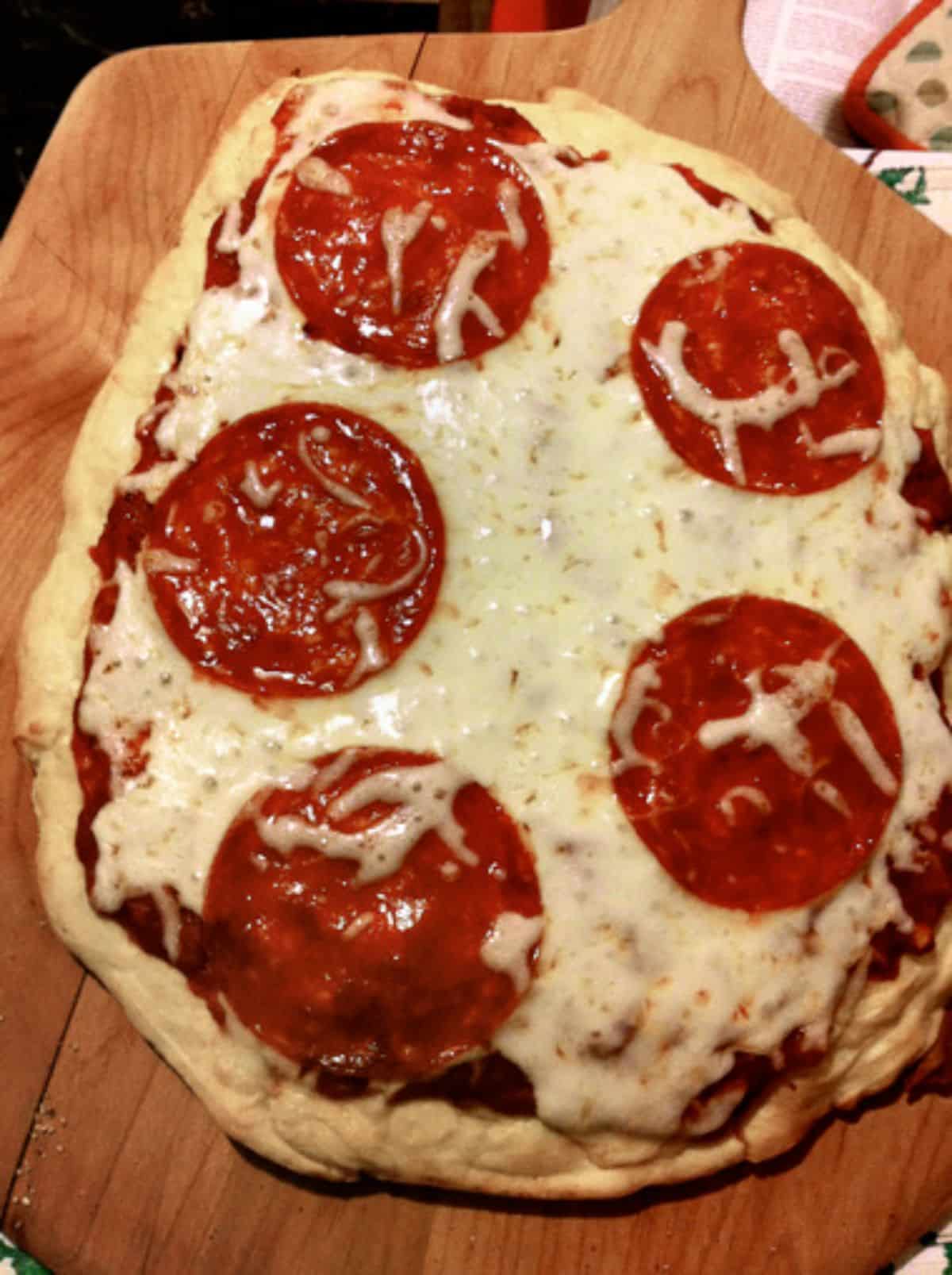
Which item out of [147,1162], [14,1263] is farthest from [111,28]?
[14,1263]

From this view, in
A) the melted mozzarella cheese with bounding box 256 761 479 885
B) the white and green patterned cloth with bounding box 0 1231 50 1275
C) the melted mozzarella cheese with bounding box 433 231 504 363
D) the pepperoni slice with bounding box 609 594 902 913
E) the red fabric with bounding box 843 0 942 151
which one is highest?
the red fabric with bounding box 843 0 942 151

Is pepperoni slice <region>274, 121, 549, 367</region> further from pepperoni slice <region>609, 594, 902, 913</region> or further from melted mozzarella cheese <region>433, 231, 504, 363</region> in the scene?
pepperoni slice <region>609, 594, 902, 913</region>

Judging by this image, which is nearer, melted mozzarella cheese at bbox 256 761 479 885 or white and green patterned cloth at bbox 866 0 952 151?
melted mozzarella cheese at bbox 256 761 479 885

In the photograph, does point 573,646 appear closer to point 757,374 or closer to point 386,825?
point 386,825

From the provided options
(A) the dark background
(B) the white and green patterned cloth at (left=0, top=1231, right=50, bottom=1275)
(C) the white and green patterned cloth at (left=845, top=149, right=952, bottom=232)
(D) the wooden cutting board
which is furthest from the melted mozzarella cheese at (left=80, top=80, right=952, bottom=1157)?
(A) the dark background

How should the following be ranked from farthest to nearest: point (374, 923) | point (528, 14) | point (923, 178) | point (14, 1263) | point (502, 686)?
point (528, 14), point (923, 178), point (14, 1263), point (502, 686), point (374, 923)

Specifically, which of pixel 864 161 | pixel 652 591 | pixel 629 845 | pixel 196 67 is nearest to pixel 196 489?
pixel 652 591

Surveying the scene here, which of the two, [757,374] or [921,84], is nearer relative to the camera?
[757,374]

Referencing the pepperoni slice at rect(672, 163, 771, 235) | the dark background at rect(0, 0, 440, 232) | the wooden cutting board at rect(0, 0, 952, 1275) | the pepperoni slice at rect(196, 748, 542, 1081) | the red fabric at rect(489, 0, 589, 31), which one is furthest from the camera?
the dark background at rect(0, 0, 440, 232)
